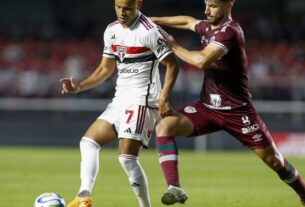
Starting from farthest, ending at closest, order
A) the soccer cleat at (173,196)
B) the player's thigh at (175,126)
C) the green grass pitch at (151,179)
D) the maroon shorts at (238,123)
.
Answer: the green grass pitch at (151,179), the maroon shorts at (238,123), the player's thigh at (175,126), the soccer cleat at (173,196)

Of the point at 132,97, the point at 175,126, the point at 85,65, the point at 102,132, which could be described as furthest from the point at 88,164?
the point at 85,65

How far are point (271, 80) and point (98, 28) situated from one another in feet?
32.7

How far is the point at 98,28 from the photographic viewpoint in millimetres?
30500

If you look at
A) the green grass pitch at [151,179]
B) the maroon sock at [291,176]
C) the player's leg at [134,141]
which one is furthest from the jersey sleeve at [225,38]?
the green grass pitch at [151,179]

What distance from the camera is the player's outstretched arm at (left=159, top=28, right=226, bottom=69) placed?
834 centimetres

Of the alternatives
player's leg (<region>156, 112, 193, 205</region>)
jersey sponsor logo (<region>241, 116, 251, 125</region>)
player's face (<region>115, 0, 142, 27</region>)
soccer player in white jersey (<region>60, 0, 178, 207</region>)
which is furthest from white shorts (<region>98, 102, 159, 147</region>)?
jersey sponsor logo (<region>241, 116, 251, 125</region>)

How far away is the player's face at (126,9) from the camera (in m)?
8.40

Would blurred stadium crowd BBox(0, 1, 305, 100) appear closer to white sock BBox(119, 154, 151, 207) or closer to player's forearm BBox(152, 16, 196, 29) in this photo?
player's forearm BBox(152, 16, 196, 29)

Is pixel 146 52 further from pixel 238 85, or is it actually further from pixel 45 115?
pixel 45 115

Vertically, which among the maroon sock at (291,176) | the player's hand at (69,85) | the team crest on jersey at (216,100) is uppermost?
the player's hand at (69,85)

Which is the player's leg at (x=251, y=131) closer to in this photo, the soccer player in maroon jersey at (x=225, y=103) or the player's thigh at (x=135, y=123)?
the soccer player in maroon jersey at (x=225, y=103)

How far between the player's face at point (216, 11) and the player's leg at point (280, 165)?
148 centimetres

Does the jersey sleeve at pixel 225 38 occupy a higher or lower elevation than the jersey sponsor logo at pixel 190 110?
higher

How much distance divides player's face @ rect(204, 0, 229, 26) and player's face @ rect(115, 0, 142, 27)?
800 millimetres
